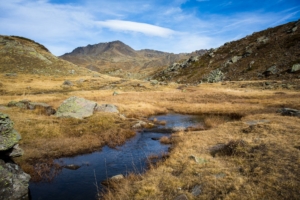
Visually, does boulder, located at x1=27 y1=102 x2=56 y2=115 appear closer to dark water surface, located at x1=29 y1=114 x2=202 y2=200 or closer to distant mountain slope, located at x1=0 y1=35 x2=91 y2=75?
dark water surface, located at x1=29 y1=114 x2=202 y2=200

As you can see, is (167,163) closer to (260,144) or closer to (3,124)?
(260,144)

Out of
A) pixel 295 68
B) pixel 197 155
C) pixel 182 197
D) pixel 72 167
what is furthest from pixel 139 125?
pixel 295 68

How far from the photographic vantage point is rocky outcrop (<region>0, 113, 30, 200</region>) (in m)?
9.74

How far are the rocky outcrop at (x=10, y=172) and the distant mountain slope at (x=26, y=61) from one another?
88.1 m

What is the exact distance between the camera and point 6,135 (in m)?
11.5

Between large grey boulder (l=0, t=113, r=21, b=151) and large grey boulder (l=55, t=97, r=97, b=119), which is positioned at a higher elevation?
large grey boulder (l=0, t=113, r=21, b=151)

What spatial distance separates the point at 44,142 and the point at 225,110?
87.9ft

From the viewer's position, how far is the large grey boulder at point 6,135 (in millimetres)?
11078

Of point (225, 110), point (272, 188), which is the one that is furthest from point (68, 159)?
point (225, 110)

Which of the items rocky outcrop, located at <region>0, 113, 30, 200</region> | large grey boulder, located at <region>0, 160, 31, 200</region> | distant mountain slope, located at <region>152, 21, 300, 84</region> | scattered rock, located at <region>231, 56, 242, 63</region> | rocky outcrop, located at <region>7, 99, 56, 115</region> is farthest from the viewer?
→ scattered rock, located at <region>231, 56, 242, 63</region>

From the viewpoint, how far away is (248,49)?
9656 cm

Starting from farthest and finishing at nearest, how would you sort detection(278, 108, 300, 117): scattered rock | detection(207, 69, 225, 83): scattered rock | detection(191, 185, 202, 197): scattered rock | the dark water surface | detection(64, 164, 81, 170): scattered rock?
detection(207, 69, 225, 83): scattered rock, detection(278, 108, 300, 117): scattered rock, detection(64, 164, 81, 170): scattered rock, the dark water surface, detection(191, 185, 202, 197): scattered rock

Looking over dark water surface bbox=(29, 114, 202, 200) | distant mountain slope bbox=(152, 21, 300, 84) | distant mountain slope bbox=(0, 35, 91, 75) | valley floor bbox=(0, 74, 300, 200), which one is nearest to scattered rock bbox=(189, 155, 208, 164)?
valley floor bbox=(0, 74, 300, 200)

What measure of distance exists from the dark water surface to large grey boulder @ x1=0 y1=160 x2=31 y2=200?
106cm
